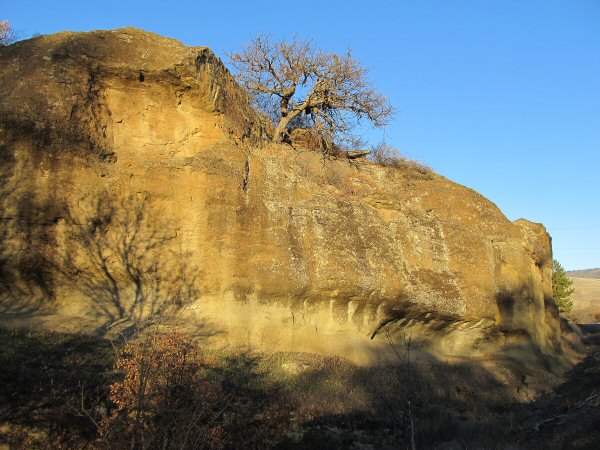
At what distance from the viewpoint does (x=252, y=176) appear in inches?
635

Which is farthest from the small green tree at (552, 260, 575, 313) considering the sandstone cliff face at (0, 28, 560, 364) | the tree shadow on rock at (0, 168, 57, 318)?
the tree shadow on rock at (0, 168, 57, 318)

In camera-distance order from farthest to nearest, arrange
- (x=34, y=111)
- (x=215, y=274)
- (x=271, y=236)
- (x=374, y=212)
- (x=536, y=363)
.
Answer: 1. (x=536, y=363)
2. (x=374, y=212)
3. (x=271, y=236)
4. (x=215, y=274)
5. (x=34, y=111)

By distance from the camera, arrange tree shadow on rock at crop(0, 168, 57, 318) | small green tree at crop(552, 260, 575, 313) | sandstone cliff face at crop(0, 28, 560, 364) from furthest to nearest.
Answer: small green tree at crop(552, 260, 575, 313), sandstone cliff face at crop(0, 28, 560, 364), tree shadow on rock at crop(0, 168, 57, 318)

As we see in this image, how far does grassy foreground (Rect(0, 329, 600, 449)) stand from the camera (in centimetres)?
792

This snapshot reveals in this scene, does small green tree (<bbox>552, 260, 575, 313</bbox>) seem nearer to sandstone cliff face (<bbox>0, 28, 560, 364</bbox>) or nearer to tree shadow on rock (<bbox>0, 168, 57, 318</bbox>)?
sandstone cliff face (<bbox>0, 28, 560, 364</bbox>)

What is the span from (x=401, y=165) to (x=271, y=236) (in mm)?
9957

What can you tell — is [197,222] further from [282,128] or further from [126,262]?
[282,128]

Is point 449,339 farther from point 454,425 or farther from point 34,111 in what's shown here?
point 34,111

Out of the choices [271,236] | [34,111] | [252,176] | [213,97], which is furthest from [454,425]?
[34,111]

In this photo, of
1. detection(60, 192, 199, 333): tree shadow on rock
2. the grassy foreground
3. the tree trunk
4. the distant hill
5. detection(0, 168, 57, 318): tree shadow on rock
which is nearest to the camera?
the grassy foreground

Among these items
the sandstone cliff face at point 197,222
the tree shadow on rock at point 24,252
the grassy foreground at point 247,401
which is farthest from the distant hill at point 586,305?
the tree shadow on rock at point 24,252

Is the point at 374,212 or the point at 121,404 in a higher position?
the point at 374,212

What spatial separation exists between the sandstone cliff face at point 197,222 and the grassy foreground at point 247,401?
1.48 metres

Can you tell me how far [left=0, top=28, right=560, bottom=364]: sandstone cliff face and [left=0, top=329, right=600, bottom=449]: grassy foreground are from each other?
148cm
